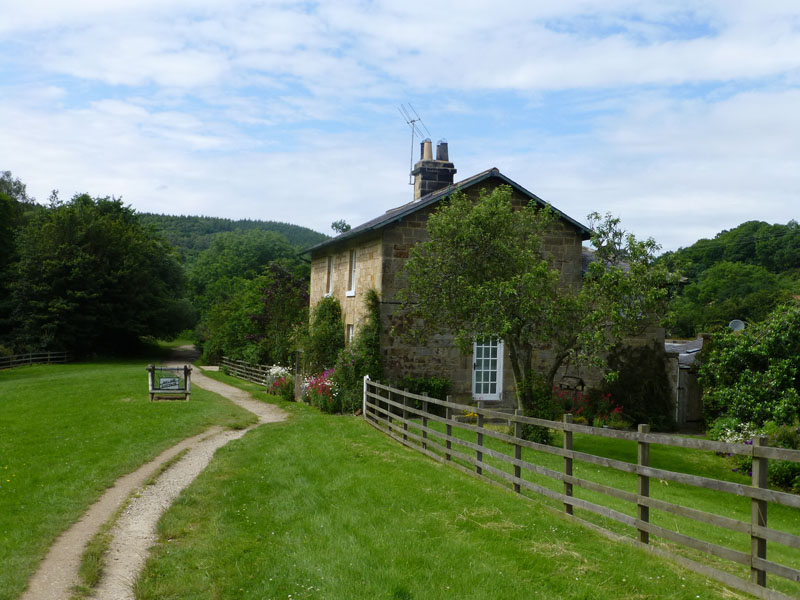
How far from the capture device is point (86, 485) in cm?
1086

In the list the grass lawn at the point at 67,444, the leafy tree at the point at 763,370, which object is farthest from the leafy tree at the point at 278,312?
the leafy tree at the point at 763,370

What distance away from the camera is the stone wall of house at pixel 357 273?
2222 cm

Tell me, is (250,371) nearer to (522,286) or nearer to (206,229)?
(522,286)

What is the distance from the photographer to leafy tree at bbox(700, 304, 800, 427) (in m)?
16.8

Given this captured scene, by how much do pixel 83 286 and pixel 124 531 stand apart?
46.2 meters

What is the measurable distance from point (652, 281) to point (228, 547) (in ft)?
36.2

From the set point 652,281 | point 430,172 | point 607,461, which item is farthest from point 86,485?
point 430,172

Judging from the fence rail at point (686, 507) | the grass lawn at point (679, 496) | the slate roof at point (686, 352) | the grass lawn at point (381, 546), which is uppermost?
the slate roof at point (686, 352)

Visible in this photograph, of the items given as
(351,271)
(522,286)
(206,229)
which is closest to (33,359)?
(351,271)

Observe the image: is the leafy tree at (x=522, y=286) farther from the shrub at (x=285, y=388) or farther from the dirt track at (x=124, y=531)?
the shrub at (x=285, y=388)

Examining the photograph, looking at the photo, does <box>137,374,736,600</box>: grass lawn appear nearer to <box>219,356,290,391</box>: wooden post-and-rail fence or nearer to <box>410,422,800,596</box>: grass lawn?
<box>410,422,800,596</box>: grass lawn

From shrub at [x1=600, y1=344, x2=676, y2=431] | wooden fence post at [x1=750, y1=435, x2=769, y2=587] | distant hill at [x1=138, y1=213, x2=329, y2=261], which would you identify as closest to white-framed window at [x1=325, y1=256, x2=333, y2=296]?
shrub at [x1=600, y1=344, x2=676, y2=431]

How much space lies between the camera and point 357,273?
23953 millimetres

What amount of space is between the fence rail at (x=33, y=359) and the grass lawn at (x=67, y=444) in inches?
657
